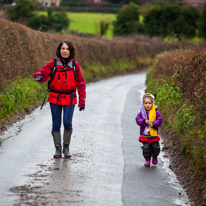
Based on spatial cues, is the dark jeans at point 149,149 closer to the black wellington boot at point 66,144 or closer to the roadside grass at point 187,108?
the roadside grass at point 187,108

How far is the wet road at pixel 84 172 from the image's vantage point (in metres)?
5.75

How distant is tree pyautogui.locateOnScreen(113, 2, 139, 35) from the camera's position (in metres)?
74.6

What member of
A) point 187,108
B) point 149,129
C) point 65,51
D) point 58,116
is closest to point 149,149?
point 149,129

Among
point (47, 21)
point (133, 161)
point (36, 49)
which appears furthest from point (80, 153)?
point (47, 21)

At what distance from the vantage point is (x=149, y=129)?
303 inches

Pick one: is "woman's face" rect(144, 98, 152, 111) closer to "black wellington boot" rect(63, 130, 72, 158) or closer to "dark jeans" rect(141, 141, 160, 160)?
"dark jeans" rect(141, 141, 160, 160)

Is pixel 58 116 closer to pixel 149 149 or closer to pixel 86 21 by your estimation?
pixel 149 149

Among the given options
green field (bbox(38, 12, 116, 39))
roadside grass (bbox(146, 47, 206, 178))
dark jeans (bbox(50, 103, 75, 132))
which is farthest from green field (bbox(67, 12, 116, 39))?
dark jeans (bbox(50, 103, 75, 132))

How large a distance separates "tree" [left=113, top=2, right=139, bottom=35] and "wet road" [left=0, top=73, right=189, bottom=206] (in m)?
64.7

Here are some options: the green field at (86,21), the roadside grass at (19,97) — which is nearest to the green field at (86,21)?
the green field at (86,21)

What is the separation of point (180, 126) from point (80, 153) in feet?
8.15

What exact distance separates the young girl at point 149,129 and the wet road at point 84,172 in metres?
0.30

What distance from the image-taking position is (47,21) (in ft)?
123

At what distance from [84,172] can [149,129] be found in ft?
4.99
